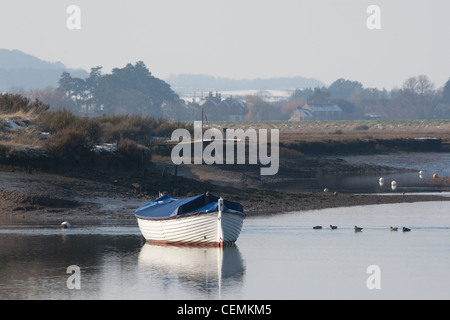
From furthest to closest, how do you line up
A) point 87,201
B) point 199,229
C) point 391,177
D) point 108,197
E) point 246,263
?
1. point 391,177
2. point 108,197
3. point 87,201
4. point 199,229
5. point 246,263

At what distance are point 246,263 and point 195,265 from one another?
6.00 feet

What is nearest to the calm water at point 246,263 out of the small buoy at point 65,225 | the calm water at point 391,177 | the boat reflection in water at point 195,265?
the boat reflection in water at point 195,265

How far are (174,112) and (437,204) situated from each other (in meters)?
149

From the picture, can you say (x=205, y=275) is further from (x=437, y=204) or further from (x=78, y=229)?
(x=437, y=204)

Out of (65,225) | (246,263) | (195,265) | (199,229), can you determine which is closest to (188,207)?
(199,229)

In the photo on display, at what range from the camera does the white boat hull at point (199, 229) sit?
110 feet

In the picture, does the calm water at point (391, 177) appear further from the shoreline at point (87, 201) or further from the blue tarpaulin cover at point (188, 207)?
the blue tarpaulin cover at point (188, 207)

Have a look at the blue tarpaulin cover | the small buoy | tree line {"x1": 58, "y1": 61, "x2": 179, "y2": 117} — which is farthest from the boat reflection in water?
tree line {"x1": 58, "y1": 61, "x2": 179, "y2": 117}

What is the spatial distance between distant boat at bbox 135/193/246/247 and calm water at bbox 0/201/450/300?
521 millimetres

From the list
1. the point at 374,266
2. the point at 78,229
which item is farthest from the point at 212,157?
the point at 374,266

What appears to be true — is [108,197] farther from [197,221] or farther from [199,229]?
[197,221]

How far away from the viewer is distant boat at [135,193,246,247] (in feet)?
109

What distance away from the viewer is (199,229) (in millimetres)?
34031
